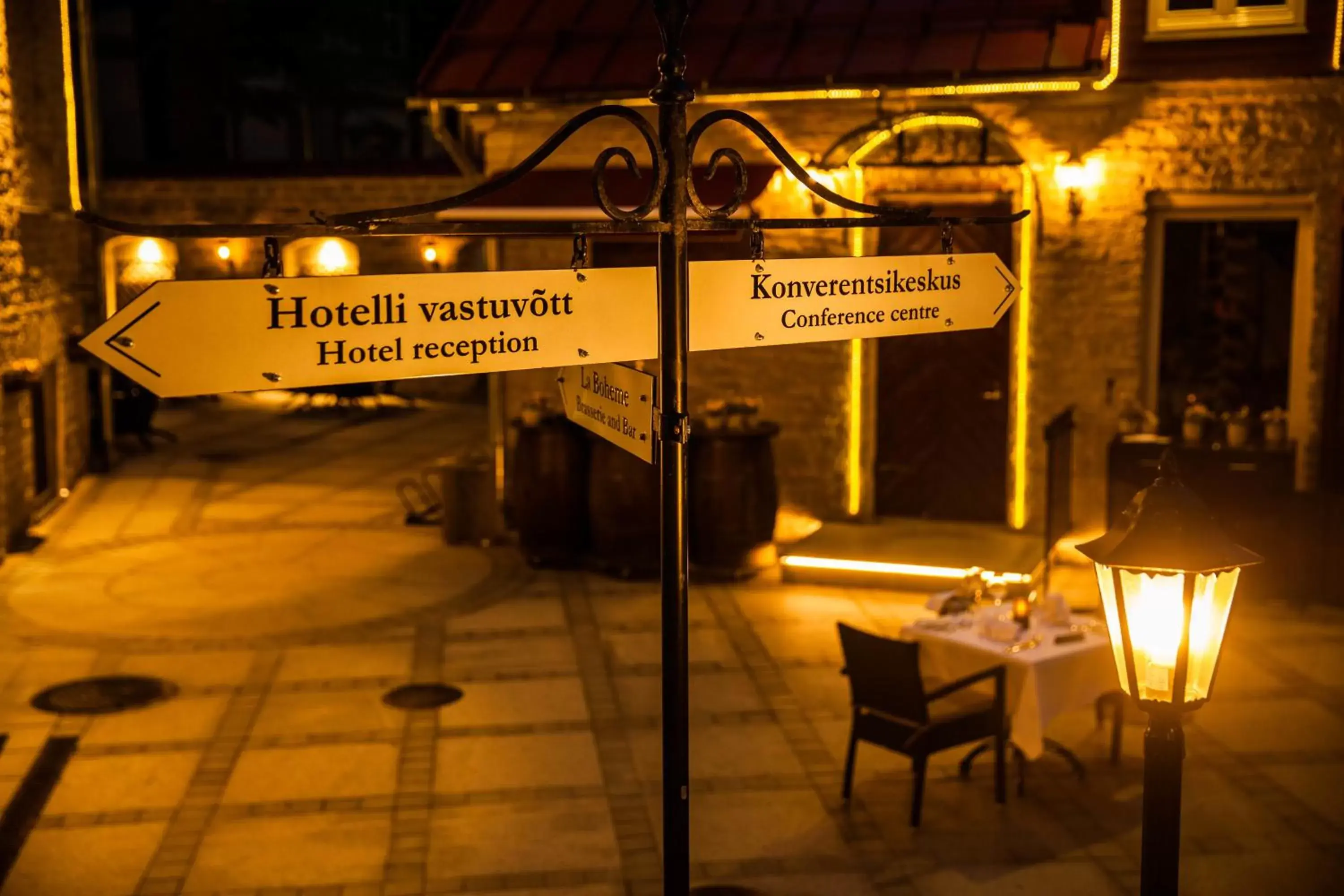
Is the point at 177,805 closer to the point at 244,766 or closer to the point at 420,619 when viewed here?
the point at 244,766

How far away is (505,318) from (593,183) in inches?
16.2

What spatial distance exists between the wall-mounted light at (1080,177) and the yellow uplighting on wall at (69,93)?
9.09 m

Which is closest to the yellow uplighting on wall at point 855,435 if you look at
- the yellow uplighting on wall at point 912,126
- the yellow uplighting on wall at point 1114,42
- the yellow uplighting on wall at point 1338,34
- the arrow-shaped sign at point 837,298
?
the yellow uplighting on wall at point 912,126

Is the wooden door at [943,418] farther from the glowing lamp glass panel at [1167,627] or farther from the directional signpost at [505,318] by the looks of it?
the glowing lamp glass panel at [1167,627]

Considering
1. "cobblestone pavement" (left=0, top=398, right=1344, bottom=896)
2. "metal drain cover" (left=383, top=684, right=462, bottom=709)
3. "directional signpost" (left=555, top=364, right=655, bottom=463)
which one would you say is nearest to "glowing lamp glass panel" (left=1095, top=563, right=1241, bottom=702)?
"directional signpost" (left=555, top=364, right=655, bottom=463)

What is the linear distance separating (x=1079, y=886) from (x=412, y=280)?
4356 mm

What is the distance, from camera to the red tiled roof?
1194 cm

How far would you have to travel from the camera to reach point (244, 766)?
798 cm

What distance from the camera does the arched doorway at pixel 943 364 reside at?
1226 centimetres

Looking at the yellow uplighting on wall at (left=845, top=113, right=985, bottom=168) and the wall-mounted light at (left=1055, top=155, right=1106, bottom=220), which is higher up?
the yellow uplighting on wall at (left=845, top=113, right=985, bottom=168)

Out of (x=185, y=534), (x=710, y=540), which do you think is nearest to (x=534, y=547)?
(x=710, y=540)

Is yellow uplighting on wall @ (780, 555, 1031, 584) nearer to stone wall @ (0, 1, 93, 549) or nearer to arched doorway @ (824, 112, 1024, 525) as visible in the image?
arched doorway @ (824, 112, 1024, 525)

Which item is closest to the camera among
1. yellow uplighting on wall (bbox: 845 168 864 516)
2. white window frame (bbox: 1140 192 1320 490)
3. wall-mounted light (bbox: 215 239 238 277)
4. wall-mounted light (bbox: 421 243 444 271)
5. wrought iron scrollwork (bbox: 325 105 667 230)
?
wrought iron scrollwork (bbox: 325 105 667 230)

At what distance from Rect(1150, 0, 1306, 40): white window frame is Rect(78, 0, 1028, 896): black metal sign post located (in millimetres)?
8338
